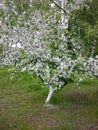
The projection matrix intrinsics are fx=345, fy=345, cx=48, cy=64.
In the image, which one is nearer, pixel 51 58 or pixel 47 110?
pixel 47 110

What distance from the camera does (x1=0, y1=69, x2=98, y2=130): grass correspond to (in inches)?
367

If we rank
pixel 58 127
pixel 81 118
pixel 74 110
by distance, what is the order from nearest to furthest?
pixel 58 127
pixel 81 118
pixel 74 110

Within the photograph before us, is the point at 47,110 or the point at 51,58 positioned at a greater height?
the point at 51,58

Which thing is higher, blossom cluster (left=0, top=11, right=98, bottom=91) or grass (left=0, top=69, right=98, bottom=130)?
blossom cluster (left=0, top=11, right=98, bottom=91)

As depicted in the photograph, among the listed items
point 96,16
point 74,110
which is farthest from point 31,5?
point 74,110

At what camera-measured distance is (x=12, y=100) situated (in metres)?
13.1

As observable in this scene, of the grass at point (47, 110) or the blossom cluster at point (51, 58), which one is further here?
the blossom cluster at point (51, 58)

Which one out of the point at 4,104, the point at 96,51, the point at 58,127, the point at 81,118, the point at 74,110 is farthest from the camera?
the point at 96,51

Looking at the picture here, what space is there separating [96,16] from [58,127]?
18562 millimetres

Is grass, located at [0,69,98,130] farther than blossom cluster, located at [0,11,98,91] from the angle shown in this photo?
No

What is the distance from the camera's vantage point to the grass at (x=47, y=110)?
30.6 ft

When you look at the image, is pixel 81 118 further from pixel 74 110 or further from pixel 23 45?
pixel 23 45

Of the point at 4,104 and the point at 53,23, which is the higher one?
the point at 53,23

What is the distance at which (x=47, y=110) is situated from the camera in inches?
446
